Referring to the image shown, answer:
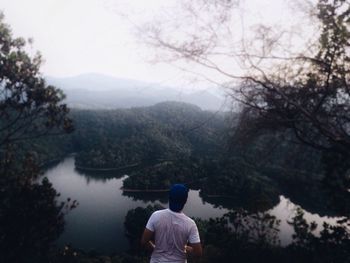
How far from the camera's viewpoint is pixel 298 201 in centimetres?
5978

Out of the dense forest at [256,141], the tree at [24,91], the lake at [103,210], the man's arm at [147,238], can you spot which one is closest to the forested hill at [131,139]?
the lake at [103,210]

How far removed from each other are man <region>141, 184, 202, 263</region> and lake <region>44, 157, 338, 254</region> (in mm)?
29412

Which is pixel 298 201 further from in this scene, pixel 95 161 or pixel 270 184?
pixel 95 161

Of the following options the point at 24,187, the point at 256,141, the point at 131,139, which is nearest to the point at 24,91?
the point at 24,187

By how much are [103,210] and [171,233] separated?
52.2 metres

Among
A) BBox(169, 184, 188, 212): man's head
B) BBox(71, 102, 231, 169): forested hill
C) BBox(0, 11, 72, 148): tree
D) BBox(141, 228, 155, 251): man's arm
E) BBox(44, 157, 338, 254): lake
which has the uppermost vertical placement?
BBox(0, 11, 72, 148): tree

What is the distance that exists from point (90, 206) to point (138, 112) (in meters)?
82.2

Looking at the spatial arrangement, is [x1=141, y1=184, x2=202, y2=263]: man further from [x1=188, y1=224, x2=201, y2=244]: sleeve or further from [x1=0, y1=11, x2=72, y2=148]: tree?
[x1=0, y1=11, x2=72, y2=148]: tree

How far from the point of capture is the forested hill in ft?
272

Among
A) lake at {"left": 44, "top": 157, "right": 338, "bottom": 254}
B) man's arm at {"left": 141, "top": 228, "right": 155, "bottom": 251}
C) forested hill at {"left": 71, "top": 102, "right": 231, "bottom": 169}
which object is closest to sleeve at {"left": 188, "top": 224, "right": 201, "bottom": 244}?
man's arm at {"left": 141, "top": 228, "right": 155, "bottom": 251}

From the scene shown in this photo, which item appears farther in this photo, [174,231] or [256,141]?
[256,141]

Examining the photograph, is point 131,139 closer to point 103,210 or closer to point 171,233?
point 103,210

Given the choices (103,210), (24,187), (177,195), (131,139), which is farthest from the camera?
(131,139)

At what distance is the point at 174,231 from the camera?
10.7ft
